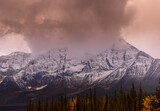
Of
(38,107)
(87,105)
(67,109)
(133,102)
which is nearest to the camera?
(133,102)

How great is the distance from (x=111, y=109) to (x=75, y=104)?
27048mm

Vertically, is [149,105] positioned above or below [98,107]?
above

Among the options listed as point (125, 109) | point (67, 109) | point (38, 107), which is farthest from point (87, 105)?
point (38, 107)

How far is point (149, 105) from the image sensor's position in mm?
19078

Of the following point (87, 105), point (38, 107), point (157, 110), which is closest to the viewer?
point (157, 110)

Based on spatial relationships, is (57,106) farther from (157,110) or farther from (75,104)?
(157,110)

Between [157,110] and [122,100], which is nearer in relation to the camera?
[157,110]

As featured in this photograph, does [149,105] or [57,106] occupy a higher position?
[149,105]

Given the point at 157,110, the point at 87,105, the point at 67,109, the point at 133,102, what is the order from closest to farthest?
the point at 157,110
the point at 133,102
the point at 87,105
the point at 67,109

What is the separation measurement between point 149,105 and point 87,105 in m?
127

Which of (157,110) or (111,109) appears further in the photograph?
(111,109)

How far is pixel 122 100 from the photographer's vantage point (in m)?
144

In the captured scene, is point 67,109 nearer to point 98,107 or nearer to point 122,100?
point 98,107

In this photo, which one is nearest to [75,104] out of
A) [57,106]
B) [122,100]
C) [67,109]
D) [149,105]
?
[67,109]
